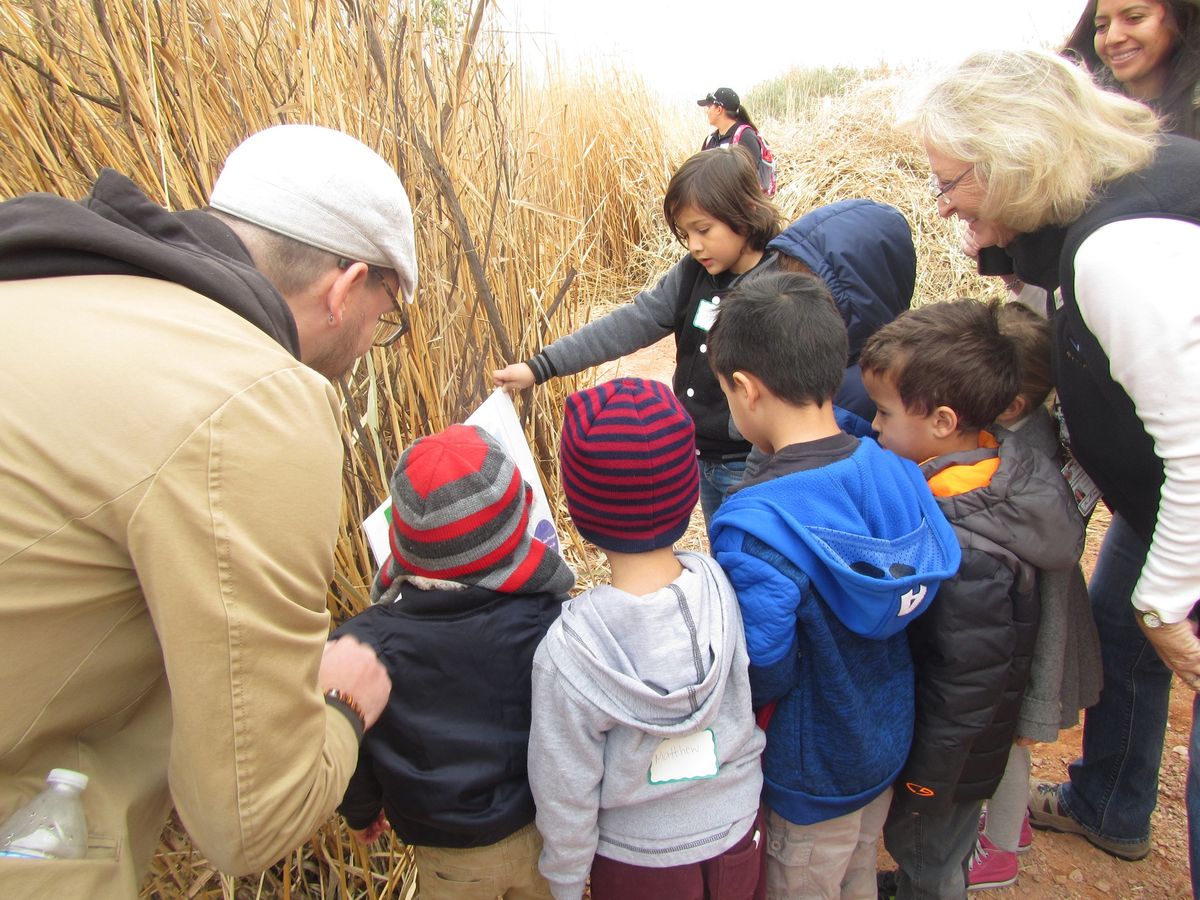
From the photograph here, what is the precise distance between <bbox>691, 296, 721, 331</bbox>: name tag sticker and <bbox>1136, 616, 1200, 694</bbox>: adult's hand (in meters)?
1.14

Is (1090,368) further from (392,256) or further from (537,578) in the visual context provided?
(392,256)

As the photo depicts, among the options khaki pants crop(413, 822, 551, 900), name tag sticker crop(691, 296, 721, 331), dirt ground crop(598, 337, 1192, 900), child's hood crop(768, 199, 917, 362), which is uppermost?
child's hood crop(768, 199, 917, 362)

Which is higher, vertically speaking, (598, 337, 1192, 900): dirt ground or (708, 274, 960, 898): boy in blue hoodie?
(708, 274, 960, 898): boy in blue hoodie

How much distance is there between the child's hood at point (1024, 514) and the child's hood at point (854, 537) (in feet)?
0.38

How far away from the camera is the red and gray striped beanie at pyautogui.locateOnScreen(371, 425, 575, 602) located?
970 mm

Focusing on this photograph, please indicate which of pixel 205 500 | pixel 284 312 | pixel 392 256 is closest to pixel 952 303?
pixel 392 256

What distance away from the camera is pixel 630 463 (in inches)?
40.6

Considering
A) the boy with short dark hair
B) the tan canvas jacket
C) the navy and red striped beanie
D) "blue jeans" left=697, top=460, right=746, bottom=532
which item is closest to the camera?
the tan canvas jacket

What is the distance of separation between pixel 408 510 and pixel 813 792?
2.56ft

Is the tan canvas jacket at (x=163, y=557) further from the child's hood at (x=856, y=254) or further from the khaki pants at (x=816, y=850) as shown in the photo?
the child's hood at (x=856, y=254)

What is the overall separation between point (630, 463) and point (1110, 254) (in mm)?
731

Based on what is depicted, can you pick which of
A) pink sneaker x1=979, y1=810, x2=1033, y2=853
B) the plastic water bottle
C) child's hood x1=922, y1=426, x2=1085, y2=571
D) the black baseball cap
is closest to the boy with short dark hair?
child's hood x1=922, y1=426, x2=1085, y2=571

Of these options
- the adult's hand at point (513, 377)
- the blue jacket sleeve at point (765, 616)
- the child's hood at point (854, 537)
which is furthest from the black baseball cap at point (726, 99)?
the blue jacket sleeve at point (765, 616)

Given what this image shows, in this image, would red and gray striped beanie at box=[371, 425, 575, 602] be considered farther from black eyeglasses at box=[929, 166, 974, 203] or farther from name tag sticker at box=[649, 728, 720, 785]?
black eyeglasses at box=[929, 166, 974, 203]
